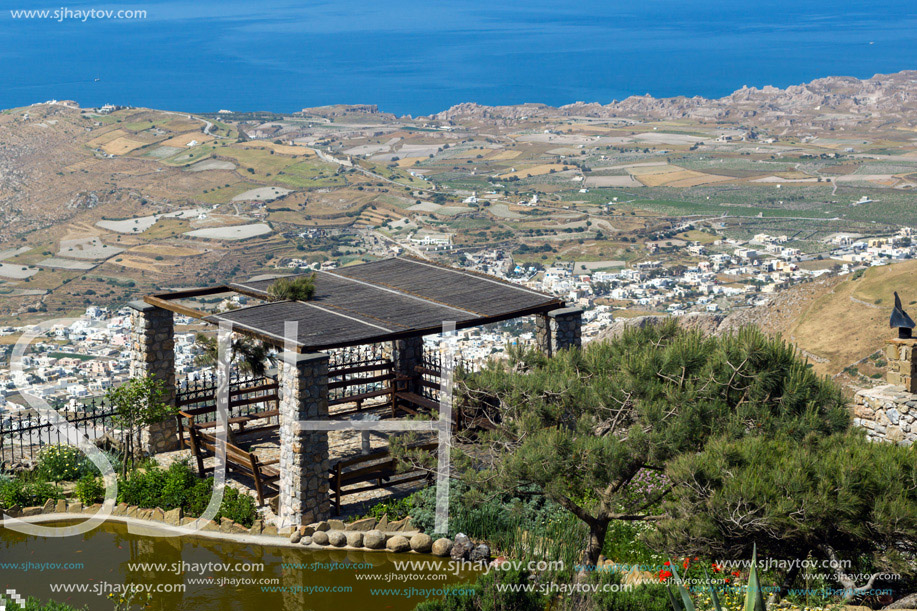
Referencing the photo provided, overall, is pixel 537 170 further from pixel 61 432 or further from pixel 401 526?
pixel 401 526

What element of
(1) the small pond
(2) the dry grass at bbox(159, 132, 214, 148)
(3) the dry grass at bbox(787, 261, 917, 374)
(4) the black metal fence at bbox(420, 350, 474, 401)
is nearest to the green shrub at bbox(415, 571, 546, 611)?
(1) the small pond

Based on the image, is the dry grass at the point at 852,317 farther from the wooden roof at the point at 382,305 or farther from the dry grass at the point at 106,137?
the dry grass at the point at 106,137

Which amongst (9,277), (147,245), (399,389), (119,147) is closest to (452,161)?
(119,147)

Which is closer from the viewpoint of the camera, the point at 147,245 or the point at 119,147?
the point at 147,245

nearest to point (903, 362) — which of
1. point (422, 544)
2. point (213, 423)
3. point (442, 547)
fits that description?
point (442, 547)

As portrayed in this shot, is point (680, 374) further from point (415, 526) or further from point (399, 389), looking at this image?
point (399, 389)
